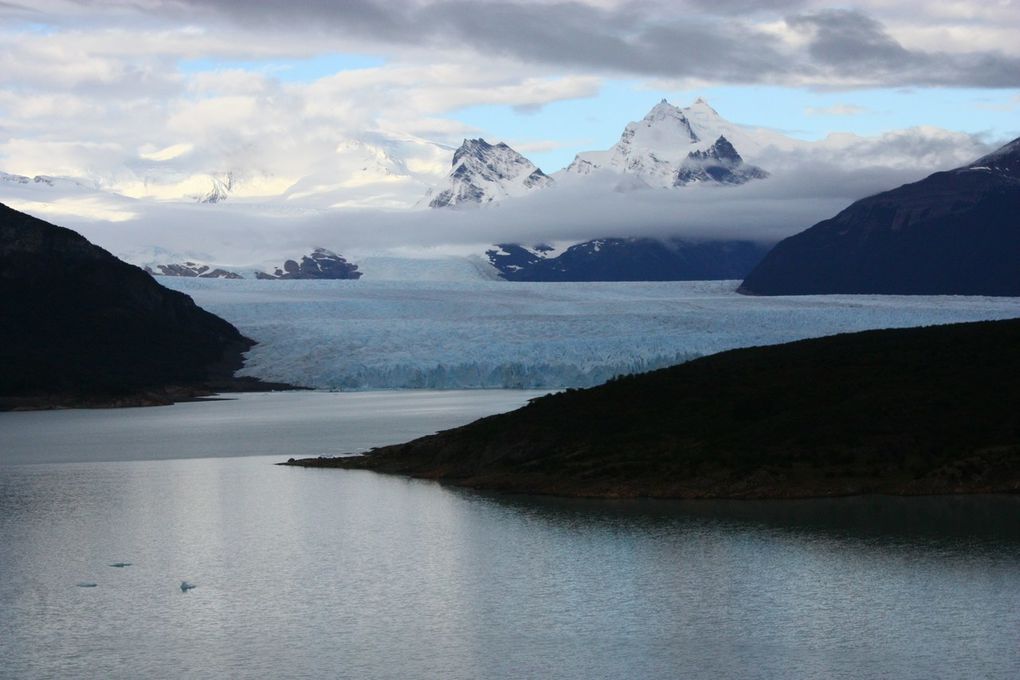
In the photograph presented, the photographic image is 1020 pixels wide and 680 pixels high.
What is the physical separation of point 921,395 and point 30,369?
77807 millimetres

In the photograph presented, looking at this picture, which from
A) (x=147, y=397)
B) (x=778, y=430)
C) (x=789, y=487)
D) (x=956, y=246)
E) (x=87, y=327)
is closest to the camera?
(x=789, y=487)

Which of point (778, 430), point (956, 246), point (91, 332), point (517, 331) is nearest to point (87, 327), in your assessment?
point (91, 332)


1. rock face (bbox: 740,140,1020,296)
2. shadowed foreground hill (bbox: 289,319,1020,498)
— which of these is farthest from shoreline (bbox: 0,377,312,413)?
rock face (bbox: 740,140,1020,296)

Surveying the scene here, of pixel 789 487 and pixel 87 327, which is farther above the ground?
pixel 87 327

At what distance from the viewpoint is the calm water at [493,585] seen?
928 inches

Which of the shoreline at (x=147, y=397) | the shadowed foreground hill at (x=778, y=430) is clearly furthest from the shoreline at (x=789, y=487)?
the shoreline at (x=147, y=397)

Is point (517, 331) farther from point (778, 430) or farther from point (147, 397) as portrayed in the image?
point (778, 430)

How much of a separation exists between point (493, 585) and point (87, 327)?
99174 millimetres

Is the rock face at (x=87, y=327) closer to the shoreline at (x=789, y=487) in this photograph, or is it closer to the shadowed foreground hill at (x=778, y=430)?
the shadowed foreground hill at (x=778, y=430)

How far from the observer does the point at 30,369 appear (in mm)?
107375

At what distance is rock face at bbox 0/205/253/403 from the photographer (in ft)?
357

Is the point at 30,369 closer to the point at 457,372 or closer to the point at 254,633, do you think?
the point at 457,372

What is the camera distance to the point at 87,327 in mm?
122438

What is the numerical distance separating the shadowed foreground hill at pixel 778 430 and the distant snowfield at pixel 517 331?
36.7 metres
